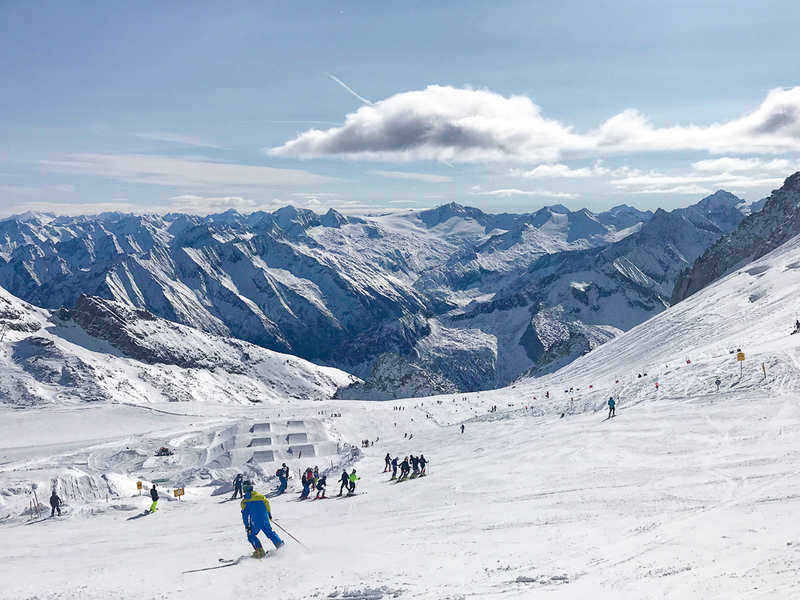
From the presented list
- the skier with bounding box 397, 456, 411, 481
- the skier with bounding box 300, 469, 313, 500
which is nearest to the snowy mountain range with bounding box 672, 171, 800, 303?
the skier with bounding box 397, 456, 411, 481

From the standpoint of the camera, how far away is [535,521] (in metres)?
16.7

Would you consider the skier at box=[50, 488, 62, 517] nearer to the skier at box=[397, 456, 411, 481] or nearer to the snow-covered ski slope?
the snow-covered ski slope

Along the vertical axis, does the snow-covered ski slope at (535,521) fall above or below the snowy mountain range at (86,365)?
above

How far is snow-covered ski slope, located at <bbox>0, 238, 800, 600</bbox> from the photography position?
36.4 ft

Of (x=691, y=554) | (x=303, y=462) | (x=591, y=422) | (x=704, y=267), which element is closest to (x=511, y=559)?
(x=691, y=554)

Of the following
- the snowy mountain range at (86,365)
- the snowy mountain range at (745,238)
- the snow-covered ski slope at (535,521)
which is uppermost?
the snowy mountain range at (745,238)

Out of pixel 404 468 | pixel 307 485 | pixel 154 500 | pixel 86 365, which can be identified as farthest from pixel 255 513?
pixel 86 365

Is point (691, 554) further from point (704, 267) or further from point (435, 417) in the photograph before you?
point (704, 267)

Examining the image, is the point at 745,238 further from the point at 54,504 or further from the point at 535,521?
the point at 54,504

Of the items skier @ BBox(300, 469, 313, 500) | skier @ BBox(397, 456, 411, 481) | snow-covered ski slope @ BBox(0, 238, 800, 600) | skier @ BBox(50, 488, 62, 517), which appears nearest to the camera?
snow-covered ski slope @ BBox(0, 238, 800, 600)

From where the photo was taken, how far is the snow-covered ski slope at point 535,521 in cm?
1109

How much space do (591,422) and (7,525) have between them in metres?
31.8

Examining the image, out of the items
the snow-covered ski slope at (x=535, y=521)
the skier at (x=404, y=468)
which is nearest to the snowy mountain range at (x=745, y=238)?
the snow-covered ski slope at (x=535, y=521)

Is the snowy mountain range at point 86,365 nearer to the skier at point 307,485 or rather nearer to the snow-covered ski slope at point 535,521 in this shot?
the skier at point 307,485
